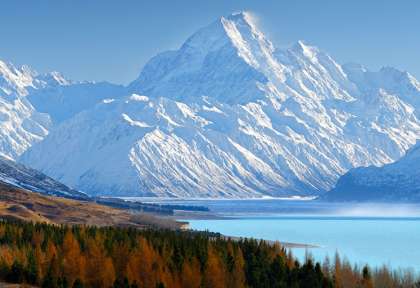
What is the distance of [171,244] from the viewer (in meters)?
183

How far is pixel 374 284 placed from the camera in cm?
15438

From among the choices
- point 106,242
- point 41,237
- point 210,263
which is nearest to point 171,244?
point 106,242

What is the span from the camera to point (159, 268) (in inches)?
5674

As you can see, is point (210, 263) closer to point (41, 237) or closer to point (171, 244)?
point (171, 244)

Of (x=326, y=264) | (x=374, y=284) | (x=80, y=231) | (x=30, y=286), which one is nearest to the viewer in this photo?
(x=30, y=286)

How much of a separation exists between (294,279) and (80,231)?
62609 mm

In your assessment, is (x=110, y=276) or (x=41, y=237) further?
(x=41, y=237)

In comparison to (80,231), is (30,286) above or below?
below

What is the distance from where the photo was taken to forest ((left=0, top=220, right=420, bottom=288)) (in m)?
138

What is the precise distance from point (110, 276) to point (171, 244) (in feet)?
141

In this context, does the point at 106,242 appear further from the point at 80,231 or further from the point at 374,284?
the point at 374,284

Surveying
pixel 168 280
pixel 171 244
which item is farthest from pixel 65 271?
pixel 171 244

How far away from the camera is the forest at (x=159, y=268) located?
13825cm

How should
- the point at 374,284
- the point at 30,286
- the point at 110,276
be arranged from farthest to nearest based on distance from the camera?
the point at 374,284 → the point at 110,276 → the point at 30,286
